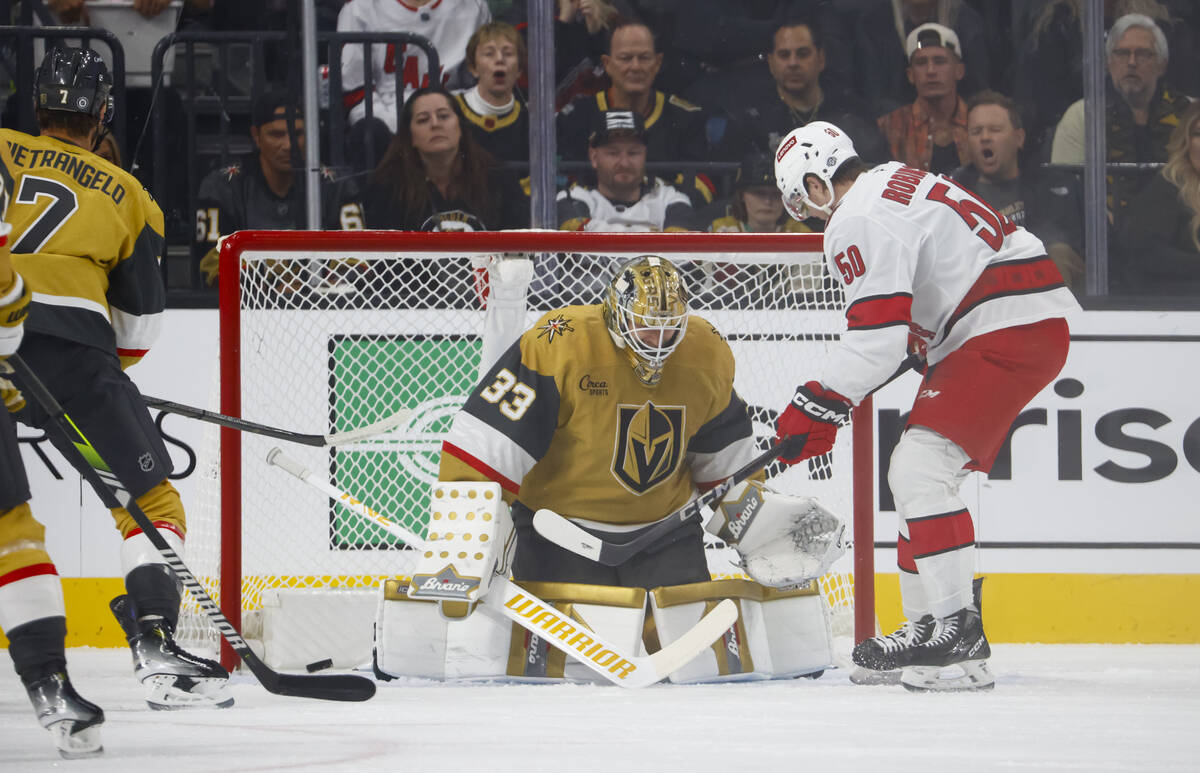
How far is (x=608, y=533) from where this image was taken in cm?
281

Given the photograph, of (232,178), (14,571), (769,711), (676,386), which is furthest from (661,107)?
(14,571)

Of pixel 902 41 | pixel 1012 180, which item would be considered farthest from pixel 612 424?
pixel 902 41

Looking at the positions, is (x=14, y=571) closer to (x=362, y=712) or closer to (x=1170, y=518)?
(x=362, y=712)

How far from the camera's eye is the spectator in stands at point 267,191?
3.81 metres

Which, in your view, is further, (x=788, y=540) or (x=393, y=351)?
(x=393, y=351)

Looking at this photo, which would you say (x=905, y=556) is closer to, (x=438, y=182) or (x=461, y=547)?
(x=461, y=547)

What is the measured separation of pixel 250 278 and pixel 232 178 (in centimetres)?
80

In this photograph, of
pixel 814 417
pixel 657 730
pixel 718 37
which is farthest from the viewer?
pixel 718 37

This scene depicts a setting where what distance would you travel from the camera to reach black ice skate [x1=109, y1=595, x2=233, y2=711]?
7.72 feet

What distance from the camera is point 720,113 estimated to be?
163 inches

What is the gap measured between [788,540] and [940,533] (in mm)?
307

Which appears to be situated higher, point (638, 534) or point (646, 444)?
point (646, 444)

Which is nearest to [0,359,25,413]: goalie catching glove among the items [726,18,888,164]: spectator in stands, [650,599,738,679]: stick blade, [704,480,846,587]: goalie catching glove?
[650,599,738,679]: stick blade

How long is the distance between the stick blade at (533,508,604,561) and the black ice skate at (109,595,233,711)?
2.22 ft
